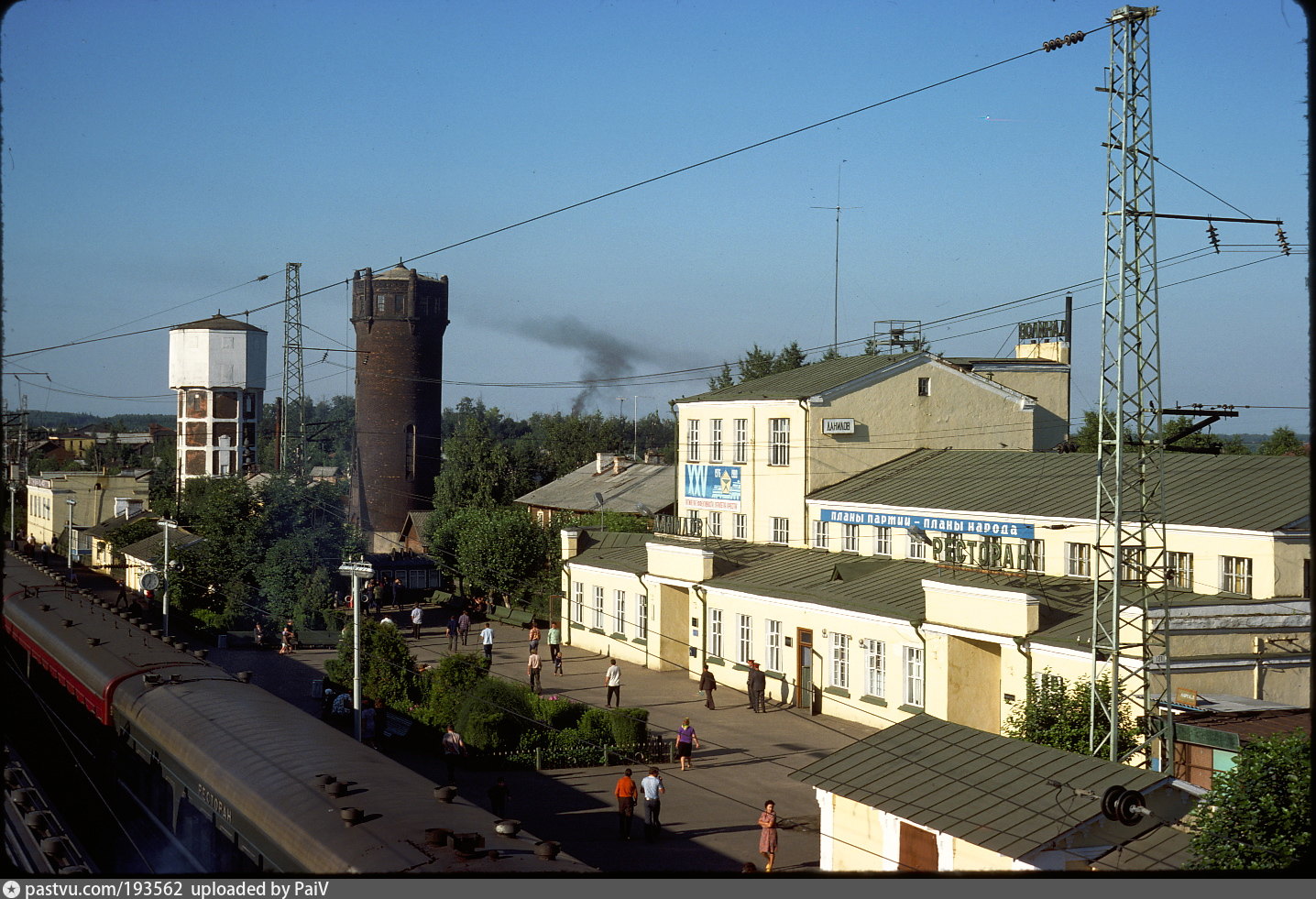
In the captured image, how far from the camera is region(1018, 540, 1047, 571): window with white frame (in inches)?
968

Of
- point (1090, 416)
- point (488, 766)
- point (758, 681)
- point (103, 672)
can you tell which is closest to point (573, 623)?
point (758, 681)

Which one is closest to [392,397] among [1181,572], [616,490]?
[616,490]

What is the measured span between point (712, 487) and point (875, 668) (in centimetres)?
1134

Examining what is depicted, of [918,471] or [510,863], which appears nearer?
[510,863]

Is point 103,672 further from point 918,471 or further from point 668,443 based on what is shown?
point 668,443

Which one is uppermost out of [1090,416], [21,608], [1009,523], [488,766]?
[1090,416]

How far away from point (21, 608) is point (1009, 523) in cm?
2120

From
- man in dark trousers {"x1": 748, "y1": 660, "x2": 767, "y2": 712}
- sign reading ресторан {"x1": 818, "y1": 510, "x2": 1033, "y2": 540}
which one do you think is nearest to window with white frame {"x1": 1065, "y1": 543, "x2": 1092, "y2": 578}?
sign reading ресторан {"x1": 818, "y1": 510, "x2": 1033, "y2": 540}

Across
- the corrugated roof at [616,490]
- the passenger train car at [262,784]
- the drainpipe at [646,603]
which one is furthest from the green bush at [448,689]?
the corrugated roof at [616,490]

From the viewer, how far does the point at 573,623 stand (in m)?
37.2

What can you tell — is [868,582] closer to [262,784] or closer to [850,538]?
[850,538]

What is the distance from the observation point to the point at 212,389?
205 ft

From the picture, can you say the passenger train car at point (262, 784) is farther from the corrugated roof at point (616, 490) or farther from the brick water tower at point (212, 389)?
the brick water tower at point (212, 389)

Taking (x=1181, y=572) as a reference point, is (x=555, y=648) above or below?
below
